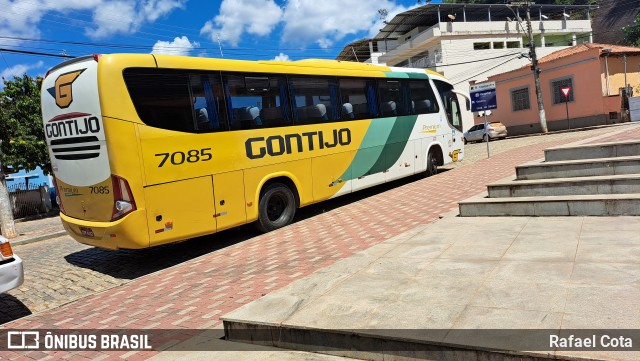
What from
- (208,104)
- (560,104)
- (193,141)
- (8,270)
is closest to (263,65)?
(208,104)

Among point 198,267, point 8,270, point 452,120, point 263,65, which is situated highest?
point 263,65

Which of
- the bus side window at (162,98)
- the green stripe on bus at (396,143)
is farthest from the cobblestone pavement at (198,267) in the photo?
the bus side window at (162,98)

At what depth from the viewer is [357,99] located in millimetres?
10641

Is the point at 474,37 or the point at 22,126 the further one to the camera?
the point at 474,37

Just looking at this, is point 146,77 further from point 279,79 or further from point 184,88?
point 279,79

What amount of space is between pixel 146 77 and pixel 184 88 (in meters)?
0.63

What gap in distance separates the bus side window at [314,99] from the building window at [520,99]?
25.7m

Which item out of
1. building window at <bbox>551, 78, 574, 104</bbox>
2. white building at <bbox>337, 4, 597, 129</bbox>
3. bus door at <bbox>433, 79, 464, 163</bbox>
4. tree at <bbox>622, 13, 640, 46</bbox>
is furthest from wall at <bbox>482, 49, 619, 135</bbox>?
tree at <bbox>622, 13, 640, 46</bbox>

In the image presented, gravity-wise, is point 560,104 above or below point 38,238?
above

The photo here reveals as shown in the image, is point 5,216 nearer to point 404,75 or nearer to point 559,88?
point 404,75

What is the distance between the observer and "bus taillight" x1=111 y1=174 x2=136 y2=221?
6418 millimetres

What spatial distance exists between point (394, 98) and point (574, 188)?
234 inches

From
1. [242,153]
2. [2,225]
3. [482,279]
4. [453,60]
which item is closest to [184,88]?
[242,153]

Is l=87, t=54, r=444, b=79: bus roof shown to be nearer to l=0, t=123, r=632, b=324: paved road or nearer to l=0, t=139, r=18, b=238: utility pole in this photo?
l=0, t=123, r=632, b=324: paved road
